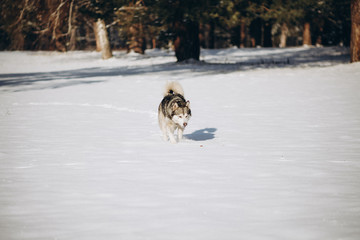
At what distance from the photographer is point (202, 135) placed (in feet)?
32.7

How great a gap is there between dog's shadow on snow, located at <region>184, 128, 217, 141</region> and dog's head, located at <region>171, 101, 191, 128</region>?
1307 mm

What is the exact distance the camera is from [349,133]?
9.55 metres

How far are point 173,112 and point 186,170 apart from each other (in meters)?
1.95

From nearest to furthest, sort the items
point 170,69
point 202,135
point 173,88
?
point 173,88, point 202,135, point 170,69

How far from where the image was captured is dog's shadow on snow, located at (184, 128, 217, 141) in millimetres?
9578

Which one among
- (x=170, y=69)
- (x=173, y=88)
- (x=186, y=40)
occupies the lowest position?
(x=170, y=69)

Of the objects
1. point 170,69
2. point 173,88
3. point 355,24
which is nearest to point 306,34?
point 170,69

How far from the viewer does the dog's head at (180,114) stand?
8.13 m

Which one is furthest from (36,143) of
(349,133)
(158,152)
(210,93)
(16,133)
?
(210,93)

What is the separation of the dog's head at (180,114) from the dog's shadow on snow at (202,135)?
51.5 inches

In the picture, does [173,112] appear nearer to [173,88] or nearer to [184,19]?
[173,88]

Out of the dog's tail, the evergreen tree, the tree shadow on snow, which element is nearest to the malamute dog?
the dog's tail

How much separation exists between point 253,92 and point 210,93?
172 cm

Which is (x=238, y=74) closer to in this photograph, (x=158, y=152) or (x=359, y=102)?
(x=359, y=102)
